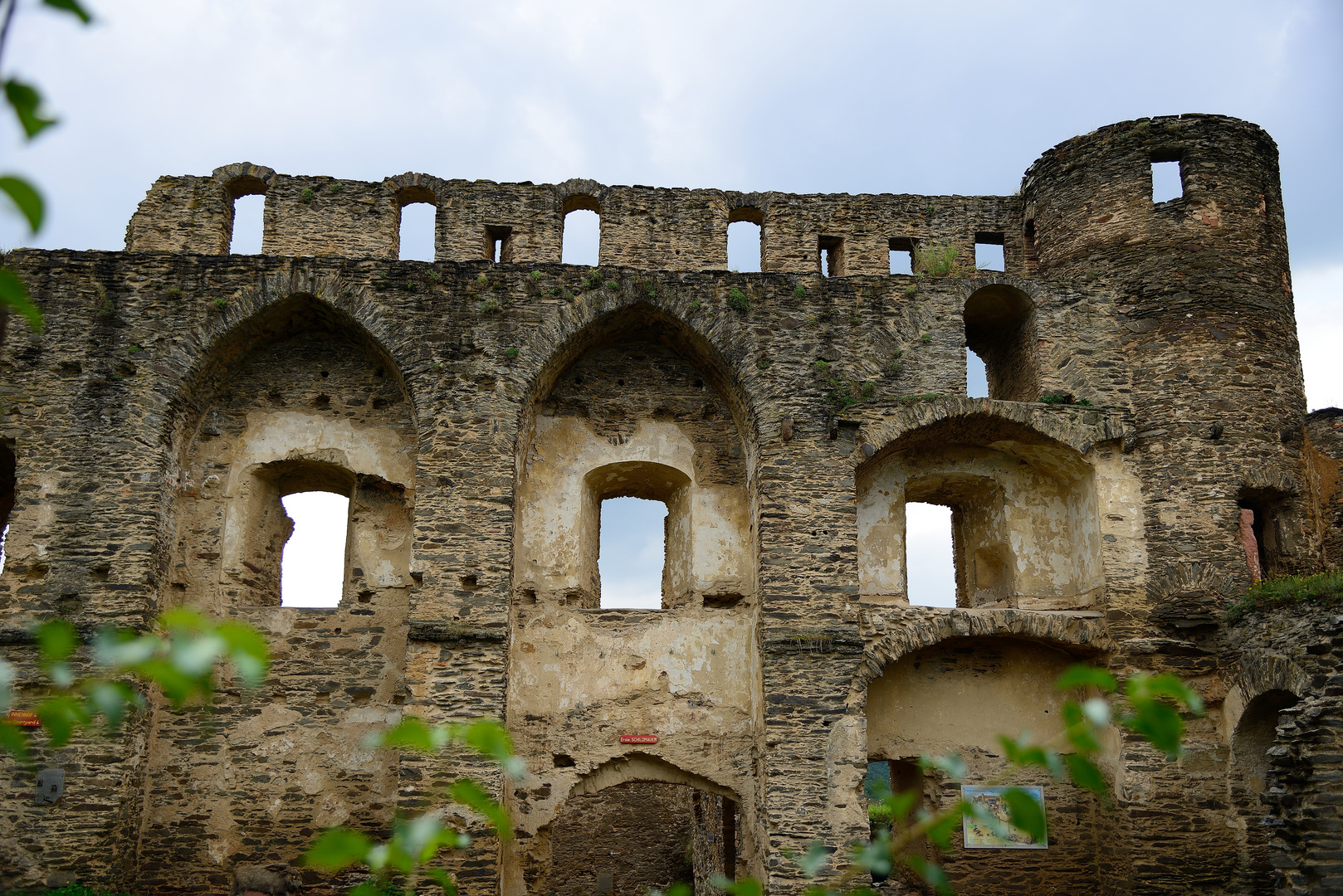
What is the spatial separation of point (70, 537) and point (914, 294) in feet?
32.1

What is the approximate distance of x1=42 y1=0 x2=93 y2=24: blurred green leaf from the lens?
1620 mm

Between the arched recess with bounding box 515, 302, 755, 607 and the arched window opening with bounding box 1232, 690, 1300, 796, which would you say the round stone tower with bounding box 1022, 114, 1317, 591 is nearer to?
the arched window opening with bounding box 1232, 690, 1300, 796

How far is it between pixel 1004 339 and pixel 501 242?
22.1ft

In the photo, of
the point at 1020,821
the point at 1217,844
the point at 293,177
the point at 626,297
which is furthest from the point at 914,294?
the point at 1020,821

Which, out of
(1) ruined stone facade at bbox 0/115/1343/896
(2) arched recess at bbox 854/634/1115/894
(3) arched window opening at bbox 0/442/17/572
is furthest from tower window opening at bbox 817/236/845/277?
(3) arched window opening at bbox 0/442/17/572

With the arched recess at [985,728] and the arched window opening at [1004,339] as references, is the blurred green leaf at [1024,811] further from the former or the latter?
the arched window opening at [1004,339]

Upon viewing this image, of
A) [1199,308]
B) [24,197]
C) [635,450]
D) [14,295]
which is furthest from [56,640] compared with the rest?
[1199,308]

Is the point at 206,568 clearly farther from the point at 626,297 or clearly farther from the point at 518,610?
the point at 626,297

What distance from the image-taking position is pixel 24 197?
5.24 feet

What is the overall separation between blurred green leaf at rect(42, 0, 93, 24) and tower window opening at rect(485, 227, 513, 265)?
454 inches

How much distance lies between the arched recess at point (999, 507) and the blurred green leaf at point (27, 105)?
34.5 ft

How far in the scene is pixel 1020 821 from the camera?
1874mm

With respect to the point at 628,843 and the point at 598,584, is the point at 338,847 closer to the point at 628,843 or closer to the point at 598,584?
the point at 598,584

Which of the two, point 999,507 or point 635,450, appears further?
point 999,507
